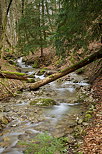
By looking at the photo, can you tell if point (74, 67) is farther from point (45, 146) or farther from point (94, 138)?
point (45, 146)

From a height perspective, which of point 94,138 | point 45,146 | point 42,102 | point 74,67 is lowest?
point 42,102

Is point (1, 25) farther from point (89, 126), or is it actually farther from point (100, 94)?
point (89, 126)

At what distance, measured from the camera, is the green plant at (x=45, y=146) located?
434 cm

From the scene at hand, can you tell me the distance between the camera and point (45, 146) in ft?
15.0

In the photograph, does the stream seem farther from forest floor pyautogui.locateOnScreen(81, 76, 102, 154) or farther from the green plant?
forest floor pyautogui.locateOnScreen(81, 76, 102, 154)

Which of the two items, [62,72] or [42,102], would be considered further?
[62,72]

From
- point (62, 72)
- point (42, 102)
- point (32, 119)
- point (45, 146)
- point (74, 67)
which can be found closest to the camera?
point (45, 146)

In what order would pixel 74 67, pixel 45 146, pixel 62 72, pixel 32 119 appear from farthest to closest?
1. pixel 62 72
2. pixel 74 67
3. pixel 32 119
4. pixel 45 146

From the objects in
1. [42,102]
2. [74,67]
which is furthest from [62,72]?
[42,102]

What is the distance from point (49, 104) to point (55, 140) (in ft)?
13.7

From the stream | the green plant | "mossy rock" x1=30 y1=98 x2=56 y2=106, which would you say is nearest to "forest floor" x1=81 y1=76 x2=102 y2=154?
the green plant

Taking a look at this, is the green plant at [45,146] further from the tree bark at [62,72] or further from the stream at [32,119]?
the tree bark at [62,72]

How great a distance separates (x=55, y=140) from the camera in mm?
5027

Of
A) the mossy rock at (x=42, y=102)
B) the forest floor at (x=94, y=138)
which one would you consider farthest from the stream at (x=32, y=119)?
the forest floor at (x=94, y=138)
